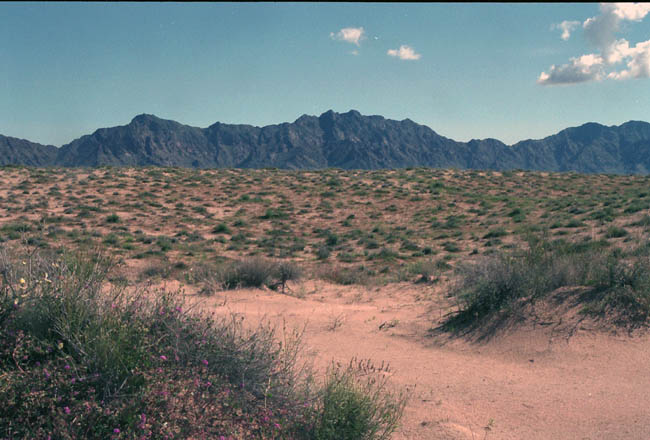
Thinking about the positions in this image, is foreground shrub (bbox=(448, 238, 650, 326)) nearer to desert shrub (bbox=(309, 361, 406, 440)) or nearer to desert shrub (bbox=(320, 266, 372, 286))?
desert shrub (bbox=(320, 266, 372, 286))

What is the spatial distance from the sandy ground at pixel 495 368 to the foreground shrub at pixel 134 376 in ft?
4.42

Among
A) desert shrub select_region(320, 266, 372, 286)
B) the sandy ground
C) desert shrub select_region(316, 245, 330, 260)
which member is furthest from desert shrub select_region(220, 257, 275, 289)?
desert shrub select_region(316, 245, 330, 260)

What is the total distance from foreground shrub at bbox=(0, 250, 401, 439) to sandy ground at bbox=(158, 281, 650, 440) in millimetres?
1347

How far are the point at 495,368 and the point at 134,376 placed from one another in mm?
5014

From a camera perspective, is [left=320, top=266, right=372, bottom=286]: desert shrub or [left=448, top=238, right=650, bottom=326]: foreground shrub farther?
[left=320, top=266, right=372, bottom=286]: desert shrub

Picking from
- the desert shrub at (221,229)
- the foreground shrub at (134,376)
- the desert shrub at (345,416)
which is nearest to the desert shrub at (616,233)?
the foreground shrub at (134,376)

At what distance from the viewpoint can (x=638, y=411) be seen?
5.12 metres

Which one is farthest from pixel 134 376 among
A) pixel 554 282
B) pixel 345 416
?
pixel 554 282

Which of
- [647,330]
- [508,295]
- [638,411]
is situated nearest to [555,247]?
[508,295]

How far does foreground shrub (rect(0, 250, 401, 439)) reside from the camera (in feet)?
11.4

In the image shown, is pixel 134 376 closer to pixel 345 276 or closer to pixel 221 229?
pixel 345 276

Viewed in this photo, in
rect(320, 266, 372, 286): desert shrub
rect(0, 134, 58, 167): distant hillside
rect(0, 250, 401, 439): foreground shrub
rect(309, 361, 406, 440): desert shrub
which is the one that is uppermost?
rect(0, 134, 58, 167): distant hillside

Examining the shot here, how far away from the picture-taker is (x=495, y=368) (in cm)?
672

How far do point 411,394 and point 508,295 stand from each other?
3.46m
